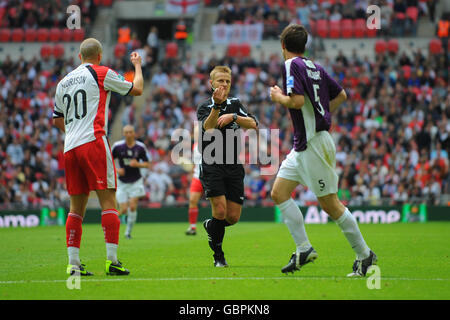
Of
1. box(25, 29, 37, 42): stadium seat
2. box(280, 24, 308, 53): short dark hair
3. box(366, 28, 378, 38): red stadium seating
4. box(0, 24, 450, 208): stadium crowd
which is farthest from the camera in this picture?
box(25, 29, 37, 42): stadium seat

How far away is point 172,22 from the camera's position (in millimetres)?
38969

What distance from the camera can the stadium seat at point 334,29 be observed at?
3225cm

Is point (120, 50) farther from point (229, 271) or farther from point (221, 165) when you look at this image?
point (229, 271)

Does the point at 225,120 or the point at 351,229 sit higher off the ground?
the point at 225,120

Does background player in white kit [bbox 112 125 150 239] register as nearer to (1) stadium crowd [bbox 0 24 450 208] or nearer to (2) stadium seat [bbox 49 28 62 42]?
(1) stadium crowd [bbox 0 24 450 208]

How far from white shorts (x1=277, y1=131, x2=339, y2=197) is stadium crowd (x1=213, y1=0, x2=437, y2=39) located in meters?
23.8

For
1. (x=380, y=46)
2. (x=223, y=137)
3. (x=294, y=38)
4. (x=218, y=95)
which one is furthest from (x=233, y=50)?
(x=294, y=38)

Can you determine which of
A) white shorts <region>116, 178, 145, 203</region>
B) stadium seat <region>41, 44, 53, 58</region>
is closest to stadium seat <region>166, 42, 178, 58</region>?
stadium seat <region>41, 44, 53, 58</region>

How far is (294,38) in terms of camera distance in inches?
331

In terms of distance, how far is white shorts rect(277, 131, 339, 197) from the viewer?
812 cm

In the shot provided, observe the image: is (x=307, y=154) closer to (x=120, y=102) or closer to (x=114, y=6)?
(x=120, y=102)

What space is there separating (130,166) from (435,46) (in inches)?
667
